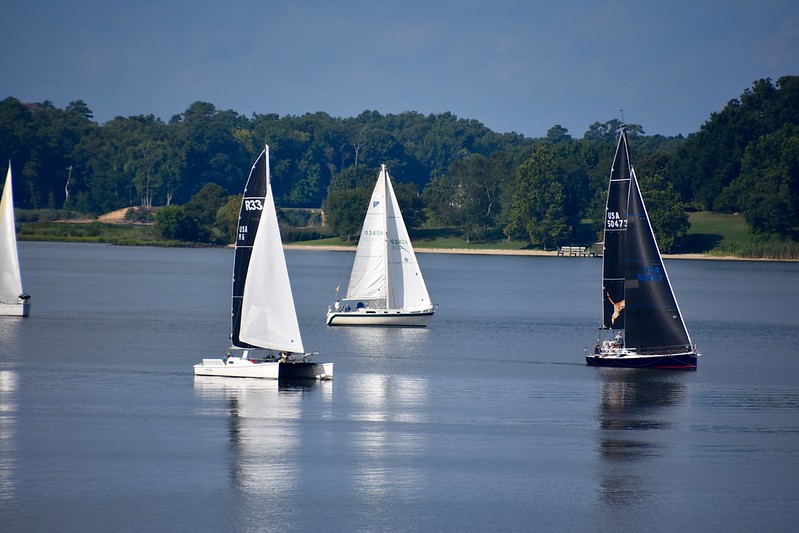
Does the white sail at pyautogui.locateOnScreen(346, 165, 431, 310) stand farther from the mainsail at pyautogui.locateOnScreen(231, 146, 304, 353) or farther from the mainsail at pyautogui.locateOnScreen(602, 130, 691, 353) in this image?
the mainsail at pyautogui.locateOnScreen(231, 146, 304, 353)

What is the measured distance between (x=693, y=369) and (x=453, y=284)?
245 ft

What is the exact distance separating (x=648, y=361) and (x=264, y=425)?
75.2ft

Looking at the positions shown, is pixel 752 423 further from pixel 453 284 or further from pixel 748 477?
pixel 453 284

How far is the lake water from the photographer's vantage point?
3462 cm

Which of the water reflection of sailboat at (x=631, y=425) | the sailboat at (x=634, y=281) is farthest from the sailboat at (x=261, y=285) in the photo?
the sailboat at (x=634, y=281)

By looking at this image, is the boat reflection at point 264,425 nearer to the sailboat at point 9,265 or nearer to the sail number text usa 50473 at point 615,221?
the sail number text usa 50473 at point 615,221

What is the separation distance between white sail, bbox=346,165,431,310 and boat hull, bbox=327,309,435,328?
95cm

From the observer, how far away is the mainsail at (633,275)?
58.6 metres

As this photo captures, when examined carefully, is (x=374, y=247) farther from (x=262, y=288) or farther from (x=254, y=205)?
(x=254, y=205)

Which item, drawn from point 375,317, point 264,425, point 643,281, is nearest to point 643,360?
point 643,281

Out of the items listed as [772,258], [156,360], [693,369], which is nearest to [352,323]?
[156,360]

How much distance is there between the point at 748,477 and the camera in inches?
1547

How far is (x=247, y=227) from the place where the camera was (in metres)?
51.8

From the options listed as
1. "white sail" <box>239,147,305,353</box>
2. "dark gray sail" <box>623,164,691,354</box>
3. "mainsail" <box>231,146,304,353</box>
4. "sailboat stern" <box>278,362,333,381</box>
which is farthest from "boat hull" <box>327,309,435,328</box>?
"white sail" <box>239,147,305,353</box>
